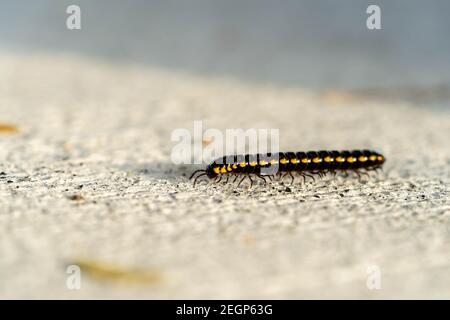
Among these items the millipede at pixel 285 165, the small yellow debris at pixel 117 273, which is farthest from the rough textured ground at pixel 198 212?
the millipede at pixel 285 165

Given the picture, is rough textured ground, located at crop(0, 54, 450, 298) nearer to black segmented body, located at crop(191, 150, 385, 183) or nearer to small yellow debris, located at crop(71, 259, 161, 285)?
small yellow debris, located at crop(71, 259, 161, 285)

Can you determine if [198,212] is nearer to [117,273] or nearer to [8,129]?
[117,273]

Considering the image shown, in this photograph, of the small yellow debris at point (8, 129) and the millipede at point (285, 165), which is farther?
the small yellow debris at point (8, 129)

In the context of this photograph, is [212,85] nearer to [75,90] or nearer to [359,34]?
[75,90]

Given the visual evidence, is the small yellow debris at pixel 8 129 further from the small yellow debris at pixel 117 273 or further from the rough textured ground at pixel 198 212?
the small yellow debris at pixel 117 273

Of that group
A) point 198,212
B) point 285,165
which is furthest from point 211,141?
point 198,212

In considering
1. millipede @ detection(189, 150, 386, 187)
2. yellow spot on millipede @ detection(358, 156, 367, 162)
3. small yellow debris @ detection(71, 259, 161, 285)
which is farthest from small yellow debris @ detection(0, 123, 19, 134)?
yellow spot on millipede @ detection(358, 156, 367, 162)

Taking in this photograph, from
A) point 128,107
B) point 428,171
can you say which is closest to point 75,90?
point 128,107
